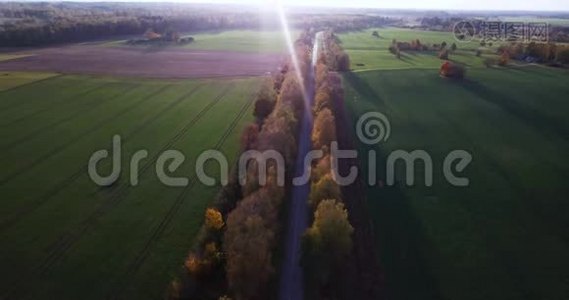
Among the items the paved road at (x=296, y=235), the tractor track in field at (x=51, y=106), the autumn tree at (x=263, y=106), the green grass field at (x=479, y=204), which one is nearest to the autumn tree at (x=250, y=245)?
the paved road at (x=296, y=235)

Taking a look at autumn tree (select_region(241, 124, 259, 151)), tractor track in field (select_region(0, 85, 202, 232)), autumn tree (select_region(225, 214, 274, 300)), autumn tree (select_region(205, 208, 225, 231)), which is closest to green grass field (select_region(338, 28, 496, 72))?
autumn tree (select_region(241, 124, 259, 151))

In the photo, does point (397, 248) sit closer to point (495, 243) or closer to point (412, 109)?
point (495, 243)

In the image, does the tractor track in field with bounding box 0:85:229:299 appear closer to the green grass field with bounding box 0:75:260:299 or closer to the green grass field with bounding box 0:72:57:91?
the green grass field with bounding box 0:75:260:299

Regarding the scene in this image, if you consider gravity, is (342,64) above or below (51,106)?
above

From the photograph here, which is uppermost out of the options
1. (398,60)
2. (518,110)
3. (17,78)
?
(17,78)

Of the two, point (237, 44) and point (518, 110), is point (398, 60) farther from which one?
point (237, 44)

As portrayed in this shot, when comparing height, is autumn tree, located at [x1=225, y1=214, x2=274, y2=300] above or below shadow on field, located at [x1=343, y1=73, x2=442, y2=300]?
above

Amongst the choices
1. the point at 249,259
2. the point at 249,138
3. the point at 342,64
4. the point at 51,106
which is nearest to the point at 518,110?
the point at 342,64
